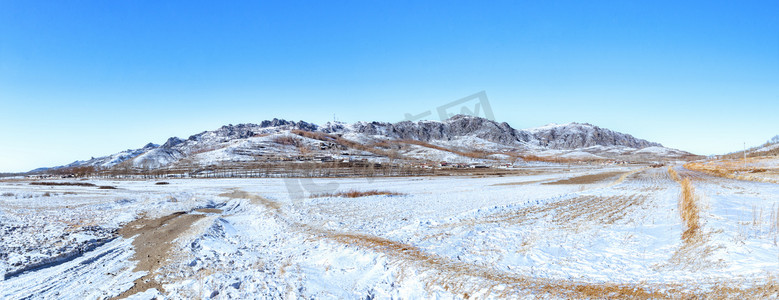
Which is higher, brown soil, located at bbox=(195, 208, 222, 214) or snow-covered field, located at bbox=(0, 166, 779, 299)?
snow-covered field, located at bbox=(0, 166, 779, 299)

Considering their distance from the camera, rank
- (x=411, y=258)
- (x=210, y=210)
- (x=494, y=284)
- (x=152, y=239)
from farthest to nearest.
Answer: (x=210, y=210) → (x=152, y=239) → (x=411, y=258) → (x=494, y=284)

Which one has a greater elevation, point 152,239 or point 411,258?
point 411,258

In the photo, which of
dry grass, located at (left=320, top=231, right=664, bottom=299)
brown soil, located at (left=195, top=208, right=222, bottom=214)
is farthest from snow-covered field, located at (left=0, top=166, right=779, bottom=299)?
brown soil, located at (left=195, top=208, right=222, bottom=214)

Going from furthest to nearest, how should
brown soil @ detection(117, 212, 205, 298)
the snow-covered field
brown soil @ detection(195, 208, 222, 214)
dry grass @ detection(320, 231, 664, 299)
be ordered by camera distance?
brown soil @ detection(195, 208, 222, 214) → brown soil @ detection(117, 212, 205, 298) → the snow-covered field → dry grass @ detection(320, 231, 664, 299)

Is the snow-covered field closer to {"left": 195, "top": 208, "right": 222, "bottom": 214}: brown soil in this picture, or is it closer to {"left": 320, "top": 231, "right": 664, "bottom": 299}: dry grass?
{"left": 320, "top": 231, "right": 664, "bottom": 299}: dry grass

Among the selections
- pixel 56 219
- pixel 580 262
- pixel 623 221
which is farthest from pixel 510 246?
pixel 56 219

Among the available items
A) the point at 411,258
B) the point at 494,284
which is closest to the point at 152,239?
the point at 411,258

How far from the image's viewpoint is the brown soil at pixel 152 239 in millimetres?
9500

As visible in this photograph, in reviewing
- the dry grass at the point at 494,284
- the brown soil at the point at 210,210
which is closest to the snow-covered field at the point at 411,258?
the dry grass at the point at 494,284

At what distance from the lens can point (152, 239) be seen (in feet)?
49.7

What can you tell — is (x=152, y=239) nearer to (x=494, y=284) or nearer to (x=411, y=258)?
(x=411, y=258)

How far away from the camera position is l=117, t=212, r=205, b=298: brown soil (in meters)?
9.50

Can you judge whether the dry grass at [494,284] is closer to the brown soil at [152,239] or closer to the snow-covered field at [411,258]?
the snow-covered field at [411,258]

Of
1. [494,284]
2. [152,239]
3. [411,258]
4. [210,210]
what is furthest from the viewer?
[210,210]
